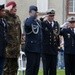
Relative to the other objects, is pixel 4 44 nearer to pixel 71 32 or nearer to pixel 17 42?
pixel 17 42

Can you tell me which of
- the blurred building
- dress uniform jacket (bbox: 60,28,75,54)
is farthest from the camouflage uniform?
the blurred building

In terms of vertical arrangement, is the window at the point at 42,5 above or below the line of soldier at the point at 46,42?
above

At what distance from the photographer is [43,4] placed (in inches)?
1265

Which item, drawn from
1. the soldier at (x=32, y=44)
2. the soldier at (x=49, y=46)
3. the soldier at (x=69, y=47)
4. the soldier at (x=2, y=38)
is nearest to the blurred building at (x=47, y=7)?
the soldier at (x=69, y=47)

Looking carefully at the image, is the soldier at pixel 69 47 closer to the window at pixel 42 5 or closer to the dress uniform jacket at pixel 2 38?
the dress uniform jacket at pixel 2 38

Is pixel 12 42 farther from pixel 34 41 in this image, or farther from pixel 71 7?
pixel 71 7

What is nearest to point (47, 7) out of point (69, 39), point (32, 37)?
point (69, 39)

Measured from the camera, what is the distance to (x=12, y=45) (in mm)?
10938

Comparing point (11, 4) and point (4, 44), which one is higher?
point (11, 4)

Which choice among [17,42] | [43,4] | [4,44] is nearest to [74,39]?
[17,42]

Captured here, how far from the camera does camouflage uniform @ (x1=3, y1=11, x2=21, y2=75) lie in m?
10.9

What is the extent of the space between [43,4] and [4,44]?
22.2m

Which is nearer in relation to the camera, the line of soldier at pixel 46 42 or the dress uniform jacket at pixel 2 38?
the dress uniform jacket at pixel 2 38

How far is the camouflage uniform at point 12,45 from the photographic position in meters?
10.9
